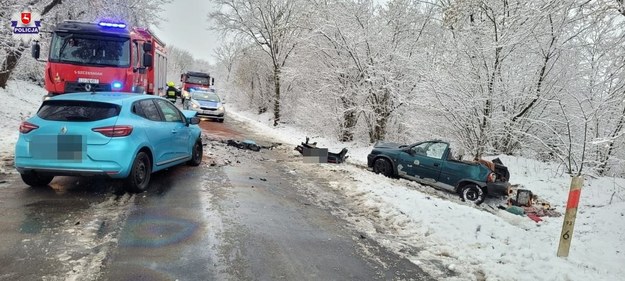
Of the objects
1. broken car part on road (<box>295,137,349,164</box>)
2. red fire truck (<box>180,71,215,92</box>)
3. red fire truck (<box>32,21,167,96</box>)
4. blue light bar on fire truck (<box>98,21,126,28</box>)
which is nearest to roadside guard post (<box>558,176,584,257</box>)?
broken car part on road (<box>295,137,349,164</box>)

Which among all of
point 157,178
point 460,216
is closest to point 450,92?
point 460,216

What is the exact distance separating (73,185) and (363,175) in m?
5.73

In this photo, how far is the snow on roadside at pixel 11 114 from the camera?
27.4 feet

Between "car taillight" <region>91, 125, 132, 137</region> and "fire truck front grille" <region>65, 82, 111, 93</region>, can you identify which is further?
"fire truck front grille" <region>65, 82, 111, 93</region>

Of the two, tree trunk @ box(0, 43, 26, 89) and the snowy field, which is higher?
tree trunk @ box(0, 43, 26, 89)

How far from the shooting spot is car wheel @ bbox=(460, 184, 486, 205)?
9.80 meters

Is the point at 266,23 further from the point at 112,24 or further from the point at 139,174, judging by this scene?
the point at 139,174

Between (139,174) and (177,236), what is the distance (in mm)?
2186

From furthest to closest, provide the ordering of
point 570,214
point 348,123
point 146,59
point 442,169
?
point 348,123, point 146,59, point 442,169, point 570,214

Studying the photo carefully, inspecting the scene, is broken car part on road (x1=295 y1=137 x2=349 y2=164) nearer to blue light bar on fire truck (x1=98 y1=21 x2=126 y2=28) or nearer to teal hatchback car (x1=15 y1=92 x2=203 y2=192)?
teal hatchback car (x1=15 y1=92 x2=203 y2=192)

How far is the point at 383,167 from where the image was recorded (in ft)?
37.3

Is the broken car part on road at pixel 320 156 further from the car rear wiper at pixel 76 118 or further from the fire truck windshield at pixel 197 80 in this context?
the fire truck windshield at pixel 197 80

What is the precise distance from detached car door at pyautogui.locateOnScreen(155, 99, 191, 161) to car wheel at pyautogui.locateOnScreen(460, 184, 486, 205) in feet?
21.0

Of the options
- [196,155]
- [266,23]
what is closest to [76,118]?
[196,155]
